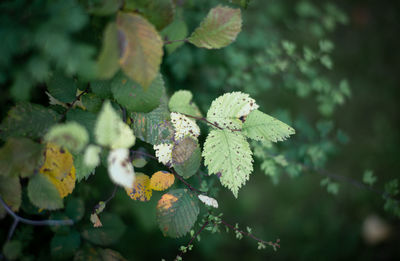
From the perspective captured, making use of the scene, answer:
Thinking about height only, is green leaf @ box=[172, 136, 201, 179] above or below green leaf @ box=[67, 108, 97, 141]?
below

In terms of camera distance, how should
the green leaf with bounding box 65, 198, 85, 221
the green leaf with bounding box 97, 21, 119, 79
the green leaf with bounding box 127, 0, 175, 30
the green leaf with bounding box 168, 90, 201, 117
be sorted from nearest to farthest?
the green leaf with bounding box 97, 21, 119, 79, the green leaf with bounding box 127, 0, 175, 30, the green leaf with bounding box 65, 198, 85, 221, the green leaf with bounding box 168, 90, 201, 117

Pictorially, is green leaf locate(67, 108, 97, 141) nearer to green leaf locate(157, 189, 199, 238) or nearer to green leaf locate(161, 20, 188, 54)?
green leaf locate(157, 189, 199, 238)

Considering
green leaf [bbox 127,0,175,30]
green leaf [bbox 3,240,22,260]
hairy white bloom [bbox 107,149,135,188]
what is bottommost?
green leaf [bbox 3,240,22,260]

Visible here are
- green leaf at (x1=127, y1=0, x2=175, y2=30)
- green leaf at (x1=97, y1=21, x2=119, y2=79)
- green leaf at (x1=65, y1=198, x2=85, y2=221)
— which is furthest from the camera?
green leaf at (x1=65, y1=198, x2=85, y2=221)

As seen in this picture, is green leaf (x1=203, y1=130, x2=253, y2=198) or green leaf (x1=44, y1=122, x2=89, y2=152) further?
green leaf (x1=203, y1=130, x2=253, y2=198)

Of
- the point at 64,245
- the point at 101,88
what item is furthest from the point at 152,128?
the point at 64,245

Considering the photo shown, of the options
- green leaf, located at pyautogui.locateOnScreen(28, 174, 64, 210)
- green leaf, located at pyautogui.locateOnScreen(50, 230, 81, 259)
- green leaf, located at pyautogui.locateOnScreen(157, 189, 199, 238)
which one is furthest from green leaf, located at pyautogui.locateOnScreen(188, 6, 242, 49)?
green leaf, located at pyautogui.locateOnScreen(50, 230, 81, 259)
